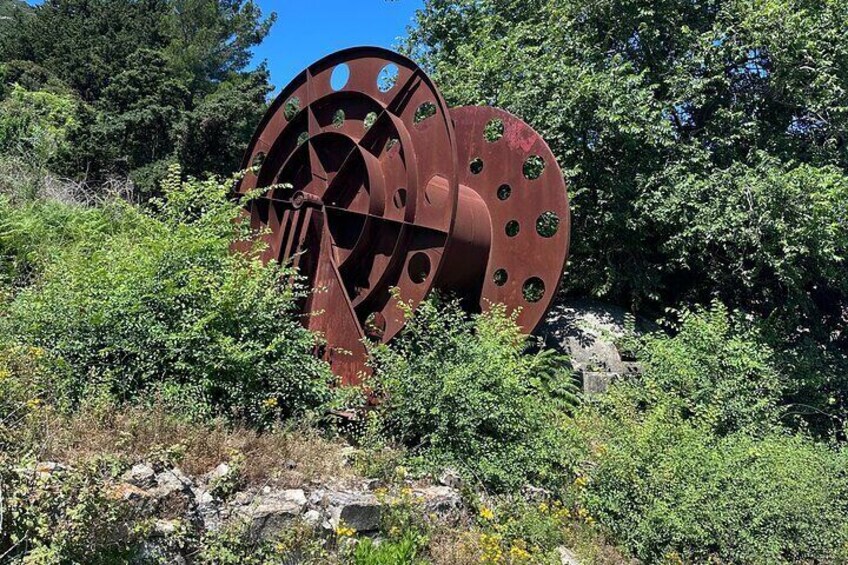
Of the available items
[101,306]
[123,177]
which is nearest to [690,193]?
[101,306]

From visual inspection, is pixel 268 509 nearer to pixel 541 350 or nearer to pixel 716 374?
pixel 541 350

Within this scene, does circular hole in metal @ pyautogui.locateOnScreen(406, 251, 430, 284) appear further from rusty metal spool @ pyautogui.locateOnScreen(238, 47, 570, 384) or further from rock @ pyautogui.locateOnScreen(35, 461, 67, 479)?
rock @ pyautogui.locateOnScreen(35, 461, 67, 479)

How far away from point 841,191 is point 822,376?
2.41 m

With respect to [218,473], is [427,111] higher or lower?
higher

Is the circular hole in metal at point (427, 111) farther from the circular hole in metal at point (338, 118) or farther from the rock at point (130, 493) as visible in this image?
the rock at point (130, 493)

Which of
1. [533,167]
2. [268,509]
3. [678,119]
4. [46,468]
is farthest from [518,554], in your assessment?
[678,119]

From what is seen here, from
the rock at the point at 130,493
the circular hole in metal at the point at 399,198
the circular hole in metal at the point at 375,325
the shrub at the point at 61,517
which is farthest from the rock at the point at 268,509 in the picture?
the circular hole in metal at the point at 399,198

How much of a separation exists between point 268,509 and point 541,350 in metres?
4.70

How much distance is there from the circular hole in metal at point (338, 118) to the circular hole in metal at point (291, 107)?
0.77 m

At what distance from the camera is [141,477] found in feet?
10.3

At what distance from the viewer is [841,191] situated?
759cm

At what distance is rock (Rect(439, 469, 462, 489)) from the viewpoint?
14.4 ft

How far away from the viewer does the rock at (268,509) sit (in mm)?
3273

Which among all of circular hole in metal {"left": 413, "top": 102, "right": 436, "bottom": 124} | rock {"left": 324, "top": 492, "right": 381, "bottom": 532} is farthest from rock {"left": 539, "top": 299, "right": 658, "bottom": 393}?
rock {"left": 324, "top": 492, "right": 381, "bottom": 532}
